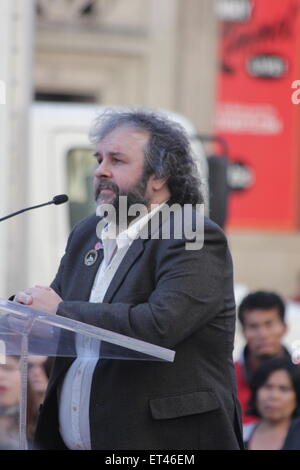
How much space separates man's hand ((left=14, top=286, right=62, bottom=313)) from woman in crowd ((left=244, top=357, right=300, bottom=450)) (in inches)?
85.1

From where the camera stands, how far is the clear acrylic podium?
2814 millimetres

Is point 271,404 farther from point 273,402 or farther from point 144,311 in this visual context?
point 144,311

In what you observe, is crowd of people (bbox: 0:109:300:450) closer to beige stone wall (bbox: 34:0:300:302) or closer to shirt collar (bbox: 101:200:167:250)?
shirt collar (bbox: 101:200:167:250)

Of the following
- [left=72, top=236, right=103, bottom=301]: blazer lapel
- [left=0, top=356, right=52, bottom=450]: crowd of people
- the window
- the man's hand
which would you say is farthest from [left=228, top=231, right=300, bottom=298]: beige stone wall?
the man's hand

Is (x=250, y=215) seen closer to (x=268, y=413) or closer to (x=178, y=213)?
(x=268, y=413)

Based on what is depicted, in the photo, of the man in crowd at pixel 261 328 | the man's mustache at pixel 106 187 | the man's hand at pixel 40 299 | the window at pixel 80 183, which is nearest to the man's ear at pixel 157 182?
the man's mustache at pixel 106 187

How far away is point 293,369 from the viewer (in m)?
5.13

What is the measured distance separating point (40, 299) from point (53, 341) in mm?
150

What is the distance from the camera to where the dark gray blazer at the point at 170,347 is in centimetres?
300

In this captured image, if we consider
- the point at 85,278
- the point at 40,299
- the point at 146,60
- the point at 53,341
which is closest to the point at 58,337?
the point at 53,341

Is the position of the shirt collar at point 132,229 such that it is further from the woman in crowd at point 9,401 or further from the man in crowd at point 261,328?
the man in crowd at point 261,328

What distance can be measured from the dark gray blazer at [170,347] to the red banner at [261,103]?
10335 mm
